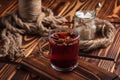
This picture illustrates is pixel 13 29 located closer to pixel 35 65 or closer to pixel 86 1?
pixel 35 65

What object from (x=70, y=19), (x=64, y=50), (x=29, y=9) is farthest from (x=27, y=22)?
(x=64, y=50)

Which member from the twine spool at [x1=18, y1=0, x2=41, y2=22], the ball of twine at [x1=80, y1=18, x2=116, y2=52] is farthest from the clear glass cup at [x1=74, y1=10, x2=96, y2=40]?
the twine spool at [x1=18, y1=0, x2=41, y2=22]

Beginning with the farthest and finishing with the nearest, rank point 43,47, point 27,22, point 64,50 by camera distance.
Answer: point 27,22 < point 43,47 < point 64,50

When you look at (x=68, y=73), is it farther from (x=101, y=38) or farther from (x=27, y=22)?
(x=27, y=22)

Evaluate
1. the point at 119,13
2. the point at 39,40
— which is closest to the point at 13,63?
the point at 39,40

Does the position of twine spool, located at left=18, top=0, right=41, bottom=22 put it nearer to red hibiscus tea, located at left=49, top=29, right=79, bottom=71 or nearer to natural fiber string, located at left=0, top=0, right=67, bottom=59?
natural fiber string, located at left=0, top=0, right=67, bottom=59

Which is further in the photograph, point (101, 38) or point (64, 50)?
point (101, 38)

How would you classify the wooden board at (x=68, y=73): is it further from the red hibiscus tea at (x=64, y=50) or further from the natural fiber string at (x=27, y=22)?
the natural fiber string at (x=27, y=22)
